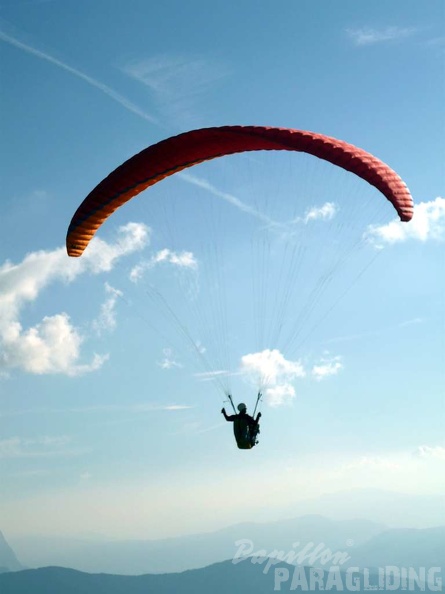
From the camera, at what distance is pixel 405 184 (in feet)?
76.9

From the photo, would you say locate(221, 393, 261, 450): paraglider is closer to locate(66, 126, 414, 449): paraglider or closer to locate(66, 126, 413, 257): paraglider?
locate(66, 126, 414, 449): paraglider

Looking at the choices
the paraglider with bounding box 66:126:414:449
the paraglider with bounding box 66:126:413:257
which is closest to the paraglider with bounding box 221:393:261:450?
the paraglider with bounding box 66:126:414:449

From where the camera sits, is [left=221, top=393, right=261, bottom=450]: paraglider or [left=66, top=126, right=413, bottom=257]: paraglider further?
[left=221, top=393, right=261, bottom=450]: paraglider

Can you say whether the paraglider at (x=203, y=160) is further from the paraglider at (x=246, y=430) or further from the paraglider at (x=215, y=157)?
the paraglider at (x=246, y=430)

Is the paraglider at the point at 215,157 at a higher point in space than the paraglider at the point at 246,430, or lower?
higher

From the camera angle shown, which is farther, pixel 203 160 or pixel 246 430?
pixel 203 160

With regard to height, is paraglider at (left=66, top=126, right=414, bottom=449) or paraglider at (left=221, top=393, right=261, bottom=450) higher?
paraglider at (left=66, top=126, right=414, bottom=449)

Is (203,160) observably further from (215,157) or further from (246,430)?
(246,430)

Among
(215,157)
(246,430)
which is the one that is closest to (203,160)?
(215,157)

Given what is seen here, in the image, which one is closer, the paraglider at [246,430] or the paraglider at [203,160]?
the paraglider at [203,160]

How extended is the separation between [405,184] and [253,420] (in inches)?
348

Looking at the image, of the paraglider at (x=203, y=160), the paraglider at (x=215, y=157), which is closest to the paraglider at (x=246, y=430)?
the paraglider at (x=215, y=157)

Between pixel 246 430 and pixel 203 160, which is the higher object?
pixel 203 160

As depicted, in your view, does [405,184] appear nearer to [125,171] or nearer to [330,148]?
[330,148]
